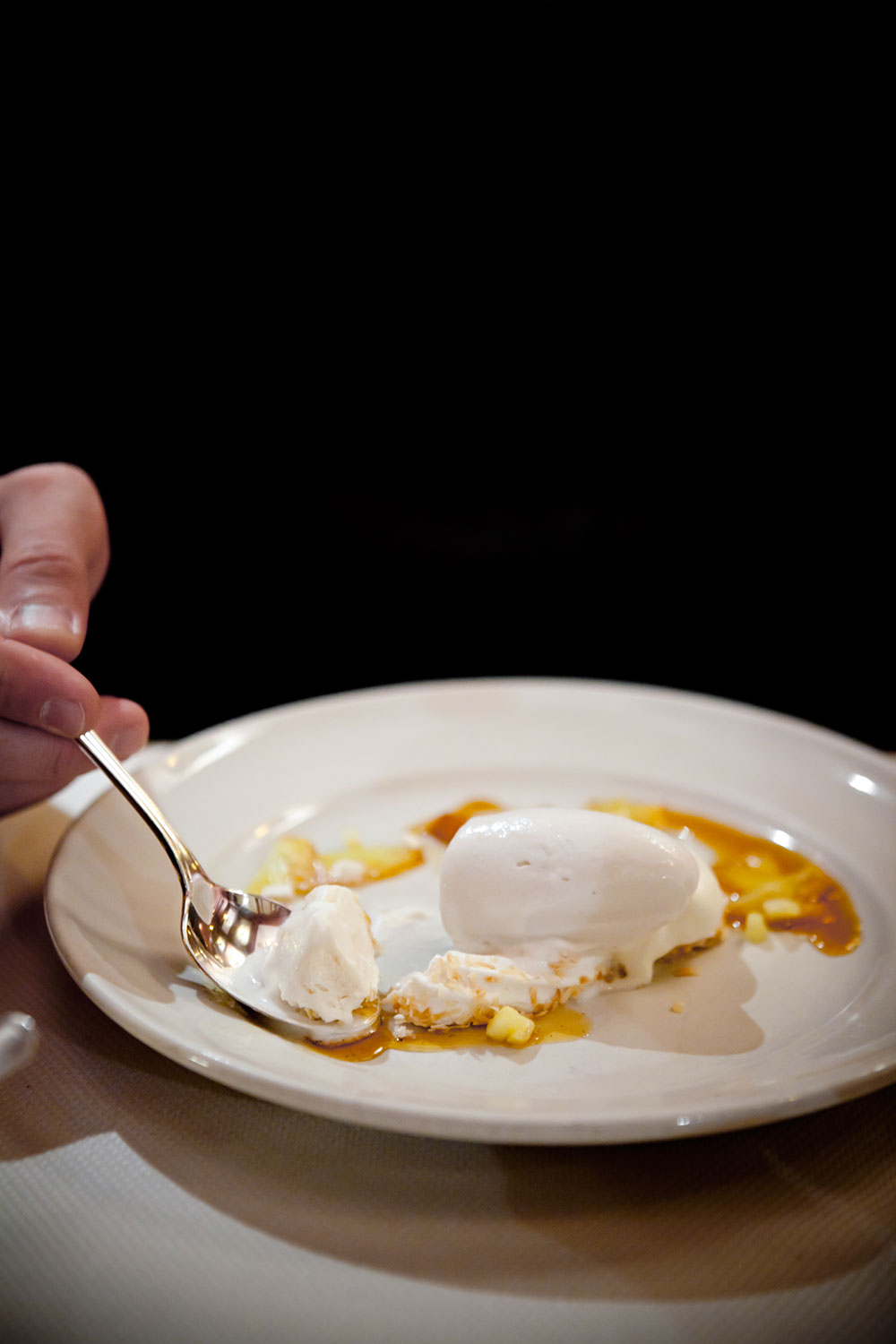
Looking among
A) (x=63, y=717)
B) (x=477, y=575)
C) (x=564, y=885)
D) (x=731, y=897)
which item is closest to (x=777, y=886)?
(x=731, y=897)

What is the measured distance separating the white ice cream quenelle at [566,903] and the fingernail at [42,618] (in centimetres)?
40

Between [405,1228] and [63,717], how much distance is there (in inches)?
18.3

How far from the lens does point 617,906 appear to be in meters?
0.79

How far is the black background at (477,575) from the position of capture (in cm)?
209

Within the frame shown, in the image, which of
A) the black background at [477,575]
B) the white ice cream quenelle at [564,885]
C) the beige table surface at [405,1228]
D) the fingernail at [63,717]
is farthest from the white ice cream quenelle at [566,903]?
the black background at [477,575]

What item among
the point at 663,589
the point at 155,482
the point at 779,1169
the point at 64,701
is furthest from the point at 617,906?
the point at 155,482

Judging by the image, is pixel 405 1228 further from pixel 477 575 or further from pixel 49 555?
pixel 477 575

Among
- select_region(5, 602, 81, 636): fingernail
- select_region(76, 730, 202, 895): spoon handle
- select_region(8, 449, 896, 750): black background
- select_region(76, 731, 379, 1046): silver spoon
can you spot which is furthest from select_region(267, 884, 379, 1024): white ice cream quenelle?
select_region(8, 449, 896, 750): black background

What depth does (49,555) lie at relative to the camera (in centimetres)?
94

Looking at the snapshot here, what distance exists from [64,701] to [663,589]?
160 centimetres

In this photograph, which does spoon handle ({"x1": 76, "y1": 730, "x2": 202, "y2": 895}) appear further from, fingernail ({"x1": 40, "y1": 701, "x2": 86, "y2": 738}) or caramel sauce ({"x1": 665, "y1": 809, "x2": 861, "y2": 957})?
caramel sauce ({"x1": 665, "y1": 809, "x2": 861, "y2": 957})

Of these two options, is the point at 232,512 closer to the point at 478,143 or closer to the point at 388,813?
the point at 478,143

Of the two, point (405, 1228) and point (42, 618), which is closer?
point (405, 1228)

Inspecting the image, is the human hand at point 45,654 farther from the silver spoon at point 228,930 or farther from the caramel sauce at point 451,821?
the caramel sauce at point 451,821
